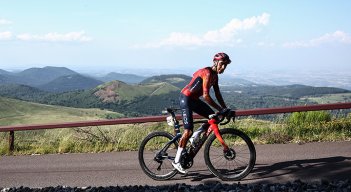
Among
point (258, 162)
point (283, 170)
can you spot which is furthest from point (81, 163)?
point (283, 170)

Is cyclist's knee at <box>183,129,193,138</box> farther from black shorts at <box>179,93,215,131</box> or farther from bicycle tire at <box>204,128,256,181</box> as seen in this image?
bicycle tire at <box>204,128,256,181</box>

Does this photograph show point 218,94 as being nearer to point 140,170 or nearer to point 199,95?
point 199,95

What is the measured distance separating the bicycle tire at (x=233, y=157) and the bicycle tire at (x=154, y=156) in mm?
649

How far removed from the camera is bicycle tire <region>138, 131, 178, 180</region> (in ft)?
22.7

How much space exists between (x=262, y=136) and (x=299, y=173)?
2.94 meters

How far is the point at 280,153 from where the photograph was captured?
8125 millimetres

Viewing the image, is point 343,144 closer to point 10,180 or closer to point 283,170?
point 283,170

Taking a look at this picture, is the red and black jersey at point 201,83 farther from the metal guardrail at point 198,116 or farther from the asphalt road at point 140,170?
the metal guardrail at point 198,116

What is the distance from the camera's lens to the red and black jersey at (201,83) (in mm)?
6199

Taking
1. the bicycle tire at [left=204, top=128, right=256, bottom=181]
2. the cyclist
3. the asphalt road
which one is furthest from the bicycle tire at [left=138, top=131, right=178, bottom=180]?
the bicycle tire at [left=204, top=128, right=256, bottom=181]

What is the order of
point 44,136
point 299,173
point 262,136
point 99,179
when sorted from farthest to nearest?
point 44,136 < point 262,136 < point 99,179 < point 299,173

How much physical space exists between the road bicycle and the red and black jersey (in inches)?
17.7

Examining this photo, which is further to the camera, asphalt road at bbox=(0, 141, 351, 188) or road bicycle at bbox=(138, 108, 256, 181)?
asphalt road at bbox=(0, 141, 351, 188)

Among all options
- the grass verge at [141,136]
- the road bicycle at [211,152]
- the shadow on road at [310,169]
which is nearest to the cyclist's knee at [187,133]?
the road bicycle at [211,152]
